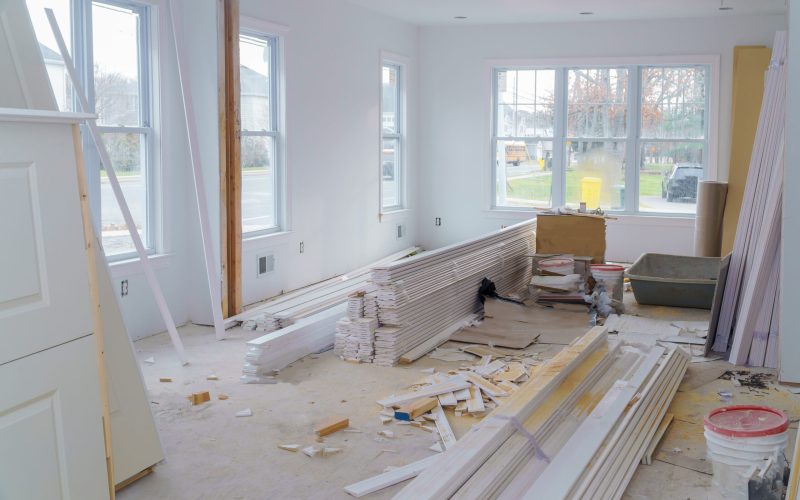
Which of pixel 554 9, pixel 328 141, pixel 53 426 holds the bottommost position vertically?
pixel 53 426

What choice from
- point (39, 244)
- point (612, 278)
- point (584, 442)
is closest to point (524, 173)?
point (612, 278)

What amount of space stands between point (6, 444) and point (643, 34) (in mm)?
9445

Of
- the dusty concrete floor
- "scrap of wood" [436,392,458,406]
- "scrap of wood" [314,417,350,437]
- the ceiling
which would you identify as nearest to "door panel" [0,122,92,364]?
the dusty concrete floor

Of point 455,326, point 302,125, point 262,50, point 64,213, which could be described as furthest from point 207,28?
point 64,213

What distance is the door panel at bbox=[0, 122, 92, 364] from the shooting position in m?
2.53

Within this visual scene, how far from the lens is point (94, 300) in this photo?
288cm

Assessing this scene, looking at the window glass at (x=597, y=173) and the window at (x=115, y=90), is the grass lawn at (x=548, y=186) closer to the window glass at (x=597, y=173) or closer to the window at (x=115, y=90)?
the window glass at (x=597, y=173)

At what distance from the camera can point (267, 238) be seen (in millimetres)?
7641

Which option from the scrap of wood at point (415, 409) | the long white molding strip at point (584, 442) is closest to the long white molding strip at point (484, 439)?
the long white molding strip at point (584, 442)

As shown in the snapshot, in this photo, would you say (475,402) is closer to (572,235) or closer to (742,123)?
(572,235)

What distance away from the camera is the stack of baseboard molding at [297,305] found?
656 centimetres

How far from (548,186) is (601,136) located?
0.94 meters

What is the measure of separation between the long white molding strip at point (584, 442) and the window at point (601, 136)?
611cm

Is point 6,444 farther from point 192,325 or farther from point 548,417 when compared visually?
point 192,325
